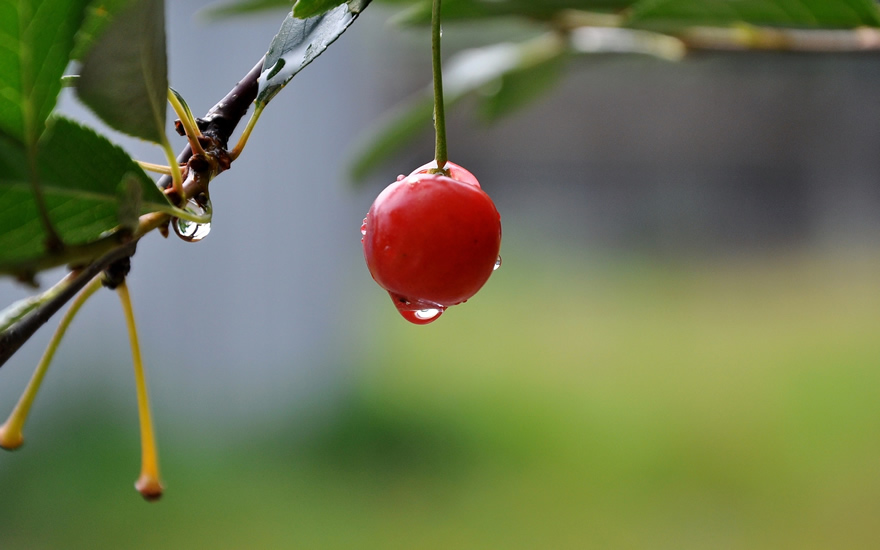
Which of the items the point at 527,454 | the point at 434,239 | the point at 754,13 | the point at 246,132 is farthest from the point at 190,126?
the point at 527,454

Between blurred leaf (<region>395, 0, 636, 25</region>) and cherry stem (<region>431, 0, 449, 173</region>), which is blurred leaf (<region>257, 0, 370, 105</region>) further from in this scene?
blurred leaf (<region>395, 0, 636, 25</region>)

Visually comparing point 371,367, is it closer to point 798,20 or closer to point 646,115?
point 798,20

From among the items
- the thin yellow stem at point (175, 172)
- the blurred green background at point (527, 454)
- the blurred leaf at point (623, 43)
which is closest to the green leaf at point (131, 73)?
the thin yellow stem at point (175, 172)

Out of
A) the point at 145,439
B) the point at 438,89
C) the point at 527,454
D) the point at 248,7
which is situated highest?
the point at 527,454

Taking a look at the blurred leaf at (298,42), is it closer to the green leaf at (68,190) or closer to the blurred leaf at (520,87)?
the green leaf at (68,190)

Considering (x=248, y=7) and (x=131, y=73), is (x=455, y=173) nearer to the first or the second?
(x=131, y=73)

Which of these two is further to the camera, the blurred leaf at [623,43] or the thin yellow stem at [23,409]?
the blurred leaf at [623,43]
